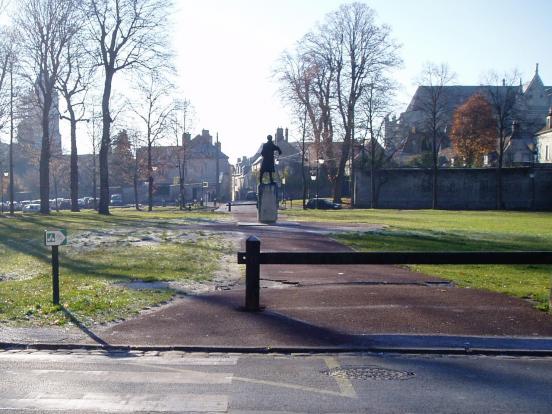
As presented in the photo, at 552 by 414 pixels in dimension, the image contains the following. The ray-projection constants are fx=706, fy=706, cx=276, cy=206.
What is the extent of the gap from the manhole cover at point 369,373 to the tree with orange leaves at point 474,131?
84.3 m

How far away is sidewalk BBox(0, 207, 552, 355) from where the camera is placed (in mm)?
9695

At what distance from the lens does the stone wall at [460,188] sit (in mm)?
73375

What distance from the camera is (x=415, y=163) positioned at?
93.4 m

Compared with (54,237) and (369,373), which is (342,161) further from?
(369,373)

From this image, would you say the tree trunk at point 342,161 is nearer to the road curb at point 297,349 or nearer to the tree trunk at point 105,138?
the tree trunk at point 105,138

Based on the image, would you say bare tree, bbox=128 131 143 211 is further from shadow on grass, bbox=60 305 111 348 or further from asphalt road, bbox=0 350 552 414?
asphalt road, bbox=0 350 552 414

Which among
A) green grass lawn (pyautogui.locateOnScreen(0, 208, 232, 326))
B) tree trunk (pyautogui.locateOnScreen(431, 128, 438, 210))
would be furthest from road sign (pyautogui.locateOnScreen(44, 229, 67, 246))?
tree trunk (pyautogui.locateOnScreen(431, 128, 438, 210))

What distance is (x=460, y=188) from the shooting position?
7625 centimetres

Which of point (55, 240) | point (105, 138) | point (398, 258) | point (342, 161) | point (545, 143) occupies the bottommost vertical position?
point (398, 258)

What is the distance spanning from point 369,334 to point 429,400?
9.96 feet

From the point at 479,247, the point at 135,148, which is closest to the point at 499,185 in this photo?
the point at 135,148

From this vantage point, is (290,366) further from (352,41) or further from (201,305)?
(352,41)

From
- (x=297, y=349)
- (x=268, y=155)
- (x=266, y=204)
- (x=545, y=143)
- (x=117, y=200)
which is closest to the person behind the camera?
(x=297, y=349)

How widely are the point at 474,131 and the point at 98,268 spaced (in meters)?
79.6
